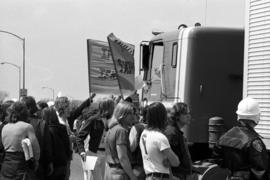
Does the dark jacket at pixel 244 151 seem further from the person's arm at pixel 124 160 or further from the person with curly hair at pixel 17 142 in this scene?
the person with curly hair at pixel 17 142

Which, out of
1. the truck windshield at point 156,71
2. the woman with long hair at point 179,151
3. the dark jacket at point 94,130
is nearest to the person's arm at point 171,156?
the woman with long hair at point 179,151

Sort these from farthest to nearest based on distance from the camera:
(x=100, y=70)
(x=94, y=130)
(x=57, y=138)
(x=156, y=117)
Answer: (x=100, y=70) < (x=94, y=130) < (x=57, y=138) < (x=156, y=117)

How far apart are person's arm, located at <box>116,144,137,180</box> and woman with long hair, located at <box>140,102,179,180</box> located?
315 millimetres

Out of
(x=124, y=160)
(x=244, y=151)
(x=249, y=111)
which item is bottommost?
(x=124, y=160)

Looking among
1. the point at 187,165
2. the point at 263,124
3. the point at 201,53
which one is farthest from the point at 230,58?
the point at 187,165

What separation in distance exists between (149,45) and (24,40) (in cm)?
3820

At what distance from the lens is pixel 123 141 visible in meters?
6.52

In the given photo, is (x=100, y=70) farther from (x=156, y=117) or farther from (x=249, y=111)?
(x=249, y=111)

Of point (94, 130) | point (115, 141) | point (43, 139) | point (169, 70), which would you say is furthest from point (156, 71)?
point (115, 141)

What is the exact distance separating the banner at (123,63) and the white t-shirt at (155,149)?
320 cm

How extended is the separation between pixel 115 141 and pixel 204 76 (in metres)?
2.84

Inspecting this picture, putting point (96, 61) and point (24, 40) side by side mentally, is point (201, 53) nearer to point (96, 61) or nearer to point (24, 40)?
point (96, 61)

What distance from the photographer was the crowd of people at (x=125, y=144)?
17.3 ft

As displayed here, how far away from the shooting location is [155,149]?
5953mm
